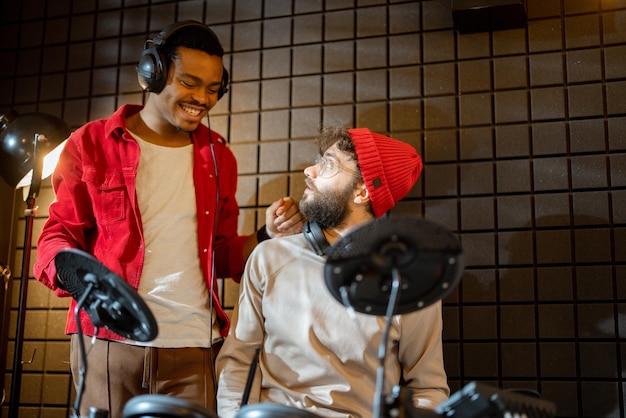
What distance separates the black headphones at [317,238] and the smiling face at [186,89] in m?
0.66

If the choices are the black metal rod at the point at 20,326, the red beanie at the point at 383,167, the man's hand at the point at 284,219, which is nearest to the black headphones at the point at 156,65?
the man's hand at the point at 284,219

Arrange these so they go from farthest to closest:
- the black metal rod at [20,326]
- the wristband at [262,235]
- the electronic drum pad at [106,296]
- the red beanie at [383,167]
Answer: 1. the black metal rod at [20,326]
2. the wristband at [262,235]
3. the red beanie at [383,167]
4. the electronic drum pad at [106,296]

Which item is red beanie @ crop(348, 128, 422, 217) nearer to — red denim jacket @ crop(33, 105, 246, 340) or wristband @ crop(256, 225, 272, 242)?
wristband @ crop(256, 225, 272, 242)

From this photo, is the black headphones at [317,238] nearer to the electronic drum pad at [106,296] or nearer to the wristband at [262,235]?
the wristband at [262,235]

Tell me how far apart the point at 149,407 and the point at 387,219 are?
664 mm

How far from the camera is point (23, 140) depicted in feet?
11.2

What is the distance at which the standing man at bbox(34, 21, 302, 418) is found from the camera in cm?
263

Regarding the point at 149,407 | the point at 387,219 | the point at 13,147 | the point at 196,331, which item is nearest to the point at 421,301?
the point at 387,219

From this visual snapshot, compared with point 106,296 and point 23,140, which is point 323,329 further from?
point 23,140

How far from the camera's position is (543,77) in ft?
10.5

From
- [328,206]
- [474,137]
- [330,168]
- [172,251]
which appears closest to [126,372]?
[172,251]

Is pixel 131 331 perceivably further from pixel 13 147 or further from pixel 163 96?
pixel 13 147

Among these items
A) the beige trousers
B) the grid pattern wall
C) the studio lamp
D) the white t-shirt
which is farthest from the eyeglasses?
the studio lamp

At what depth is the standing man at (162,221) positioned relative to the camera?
2.63m
